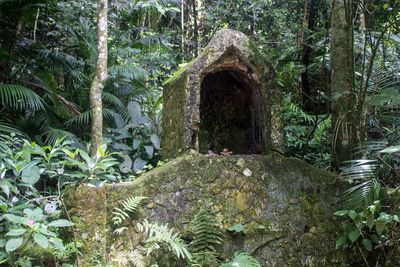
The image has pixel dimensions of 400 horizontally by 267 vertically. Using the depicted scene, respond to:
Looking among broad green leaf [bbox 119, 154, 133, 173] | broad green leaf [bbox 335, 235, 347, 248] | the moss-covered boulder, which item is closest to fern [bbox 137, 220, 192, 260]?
the moss-covered boulder

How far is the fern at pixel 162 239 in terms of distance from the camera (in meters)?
2.89

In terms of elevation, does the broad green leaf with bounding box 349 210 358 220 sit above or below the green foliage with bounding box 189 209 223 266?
above

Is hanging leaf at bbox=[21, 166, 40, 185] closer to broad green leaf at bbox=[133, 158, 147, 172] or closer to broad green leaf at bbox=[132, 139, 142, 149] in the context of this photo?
broad green leaf at bbox=[133, 158, 147, 172]

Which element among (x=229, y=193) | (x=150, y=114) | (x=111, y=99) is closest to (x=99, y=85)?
(x=111, y=99)

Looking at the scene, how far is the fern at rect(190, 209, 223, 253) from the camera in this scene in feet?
10.4

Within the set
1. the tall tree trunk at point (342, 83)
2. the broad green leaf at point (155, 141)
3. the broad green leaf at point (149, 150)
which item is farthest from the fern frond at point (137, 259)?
the broad green leaf at point (155, 141)

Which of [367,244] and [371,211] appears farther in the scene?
[367,244]

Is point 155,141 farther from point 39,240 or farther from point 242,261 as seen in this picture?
point 39,240

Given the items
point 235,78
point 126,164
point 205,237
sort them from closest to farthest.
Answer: point 205,237, point 235,78, point 126,164

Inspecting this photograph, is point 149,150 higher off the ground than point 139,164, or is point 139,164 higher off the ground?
point 149,150

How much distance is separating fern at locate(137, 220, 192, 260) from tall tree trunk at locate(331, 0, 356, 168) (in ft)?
7.27

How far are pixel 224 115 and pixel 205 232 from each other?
2332 mm

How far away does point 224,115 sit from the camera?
520 centimetres

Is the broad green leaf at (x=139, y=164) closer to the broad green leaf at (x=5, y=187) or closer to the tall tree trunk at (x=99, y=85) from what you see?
the tall tree trunk at (x=99, y=85)
